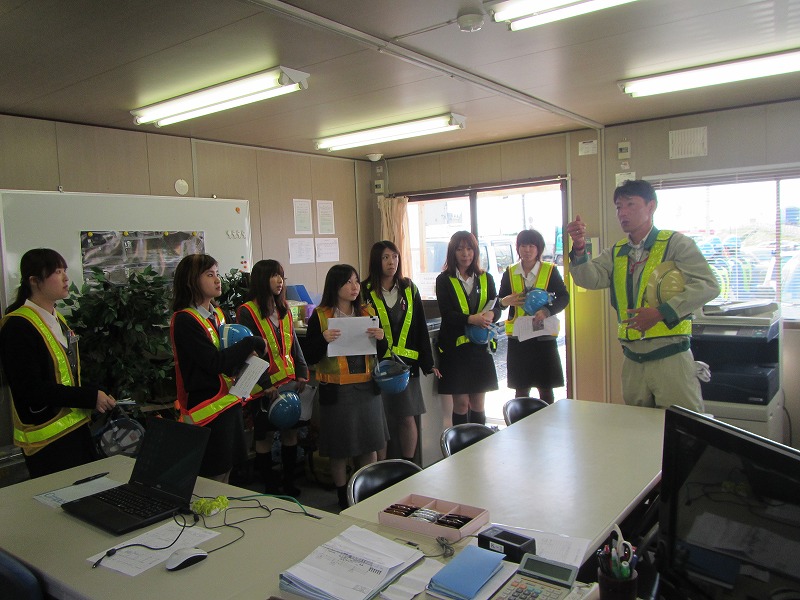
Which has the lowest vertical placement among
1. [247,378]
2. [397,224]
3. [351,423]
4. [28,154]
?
[351,423]

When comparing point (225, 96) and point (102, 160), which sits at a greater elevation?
point (225, 96)

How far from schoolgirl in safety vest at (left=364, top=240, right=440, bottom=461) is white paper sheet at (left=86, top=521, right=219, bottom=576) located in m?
1.84

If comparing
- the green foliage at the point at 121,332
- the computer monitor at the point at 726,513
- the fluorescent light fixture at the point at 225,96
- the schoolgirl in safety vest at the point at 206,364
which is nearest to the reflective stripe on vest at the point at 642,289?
the computer monitor at the point at 726,513

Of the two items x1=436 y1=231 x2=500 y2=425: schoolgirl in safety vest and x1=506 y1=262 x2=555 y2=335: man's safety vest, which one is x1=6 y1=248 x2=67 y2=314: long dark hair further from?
x1=506 y1=262 x2=555 y2=335: man's safety vest

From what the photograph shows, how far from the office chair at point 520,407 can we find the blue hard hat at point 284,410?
1.28 meters

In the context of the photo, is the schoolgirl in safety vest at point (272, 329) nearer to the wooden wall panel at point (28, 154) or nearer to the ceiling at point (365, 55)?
the ceiling at point (365, 55)

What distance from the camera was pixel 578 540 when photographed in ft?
5.43

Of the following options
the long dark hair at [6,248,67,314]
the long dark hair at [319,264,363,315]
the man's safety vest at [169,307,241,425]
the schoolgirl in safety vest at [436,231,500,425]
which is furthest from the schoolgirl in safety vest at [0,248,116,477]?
the schoolgirl in safety vest at [436,231,500,425]

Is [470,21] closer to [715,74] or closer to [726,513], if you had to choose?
[715,74]

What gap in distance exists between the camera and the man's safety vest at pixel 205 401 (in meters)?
2.78

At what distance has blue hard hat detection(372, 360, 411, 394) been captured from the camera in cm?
332

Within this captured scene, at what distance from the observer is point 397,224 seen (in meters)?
6.68

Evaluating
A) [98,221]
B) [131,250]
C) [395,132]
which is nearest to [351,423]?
[131,250]

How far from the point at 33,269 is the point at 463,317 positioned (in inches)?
95.0
